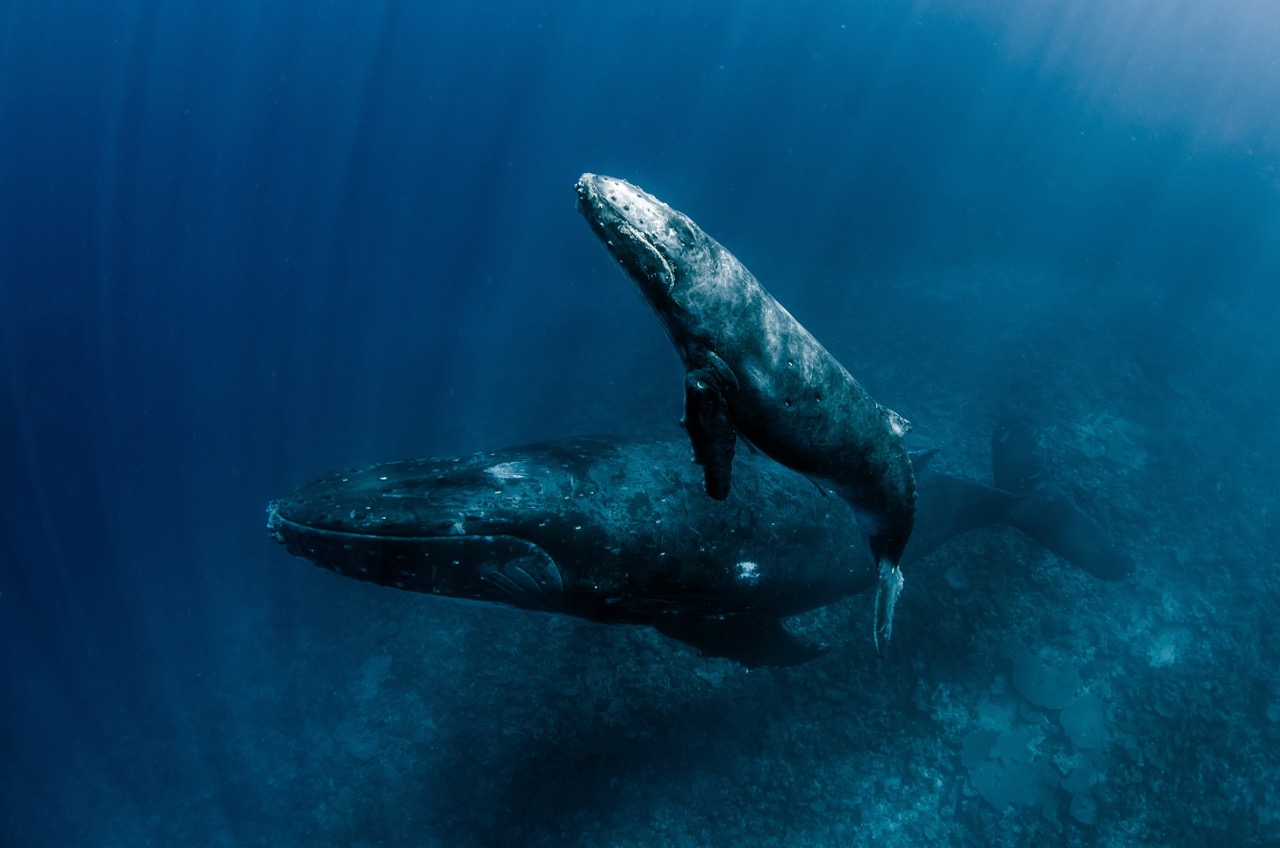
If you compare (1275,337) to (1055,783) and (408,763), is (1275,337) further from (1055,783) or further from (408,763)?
(408,763)

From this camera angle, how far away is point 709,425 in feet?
10.9

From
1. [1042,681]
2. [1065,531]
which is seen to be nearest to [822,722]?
[1042,681]

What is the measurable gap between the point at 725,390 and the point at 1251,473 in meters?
15.7

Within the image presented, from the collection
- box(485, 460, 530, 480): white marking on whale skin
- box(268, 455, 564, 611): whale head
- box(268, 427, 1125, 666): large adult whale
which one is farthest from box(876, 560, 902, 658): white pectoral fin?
box(485, 460, 530, 480): white marking on whale skin

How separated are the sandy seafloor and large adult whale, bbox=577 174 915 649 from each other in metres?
3.39

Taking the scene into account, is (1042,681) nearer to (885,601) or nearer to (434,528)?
(885,601)

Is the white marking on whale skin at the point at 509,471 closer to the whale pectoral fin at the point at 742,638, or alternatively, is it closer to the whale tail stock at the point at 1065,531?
the whale pectoral fin at the point at 742,638

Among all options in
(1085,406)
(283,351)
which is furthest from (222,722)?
(283,351)

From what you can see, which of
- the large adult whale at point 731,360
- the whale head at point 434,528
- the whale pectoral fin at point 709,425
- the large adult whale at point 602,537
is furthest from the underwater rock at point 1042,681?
the whale pectoral fin at point 709,425

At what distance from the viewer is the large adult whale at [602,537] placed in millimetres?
4012

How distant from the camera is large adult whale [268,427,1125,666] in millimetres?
4012

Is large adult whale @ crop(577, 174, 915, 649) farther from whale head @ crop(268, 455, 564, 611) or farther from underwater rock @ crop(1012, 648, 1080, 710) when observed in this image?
underwater rock @ crop(1012, 648, 1080, 710)

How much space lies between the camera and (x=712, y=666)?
8.00 meters

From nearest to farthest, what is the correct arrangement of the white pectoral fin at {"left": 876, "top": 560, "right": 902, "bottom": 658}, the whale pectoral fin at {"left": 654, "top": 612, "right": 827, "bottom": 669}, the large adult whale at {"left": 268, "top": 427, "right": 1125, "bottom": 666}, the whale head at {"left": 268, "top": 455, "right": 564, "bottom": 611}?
the whale head at {"left": 268, "top": 455, "right": 564, "bottom": 611}, the large adult whale at {"left": 268, "top": 427, "right": 1125, "bottom": 666}, the white pectoral fin at {"left": 876, "top": 560, "right": 902, "bottom": 658}, the whale pectoral fin at {"left": 654, "top": 612, "right": 827, "bottom": 669}
